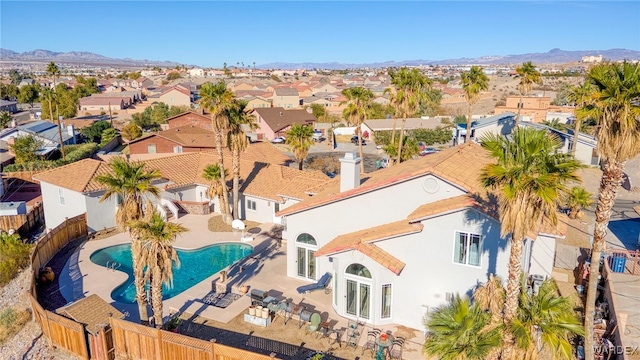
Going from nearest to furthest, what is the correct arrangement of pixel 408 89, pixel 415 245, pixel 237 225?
pixel 415 245
pixel 237 225
pixel 408 89

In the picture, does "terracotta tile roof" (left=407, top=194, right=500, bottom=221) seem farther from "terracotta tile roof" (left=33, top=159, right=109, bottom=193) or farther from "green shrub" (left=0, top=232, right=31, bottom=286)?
"terracotta tile roof" (left=33, top=159, right=109, bottom=193)

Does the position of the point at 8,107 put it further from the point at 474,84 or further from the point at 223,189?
the point at 474,84

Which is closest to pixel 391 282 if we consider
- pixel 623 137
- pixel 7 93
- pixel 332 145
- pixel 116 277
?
pixel 623 137

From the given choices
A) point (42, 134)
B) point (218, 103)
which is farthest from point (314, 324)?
point (42, 134)

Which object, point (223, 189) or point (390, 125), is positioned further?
point (390, 125)

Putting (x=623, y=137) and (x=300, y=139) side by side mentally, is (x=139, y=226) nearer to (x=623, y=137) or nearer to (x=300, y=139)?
(x=623, y=137)

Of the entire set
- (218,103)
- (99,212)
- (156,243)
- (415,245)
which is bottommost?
(99,212)

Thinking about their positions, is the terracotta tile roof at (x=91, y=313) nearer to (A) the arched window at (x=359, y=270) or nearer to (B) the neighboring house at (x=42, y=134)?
(A) the arched window at (x=359, y=270)
